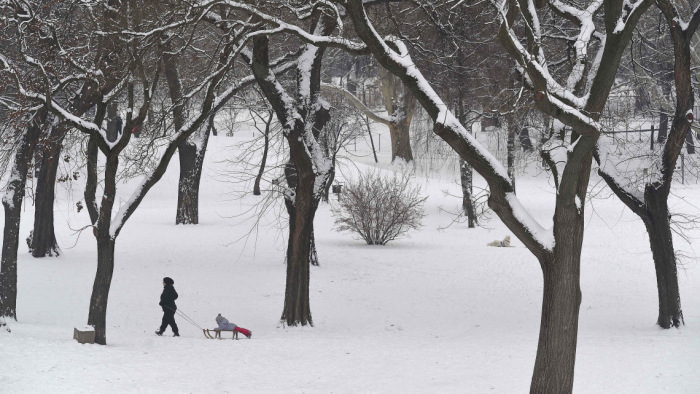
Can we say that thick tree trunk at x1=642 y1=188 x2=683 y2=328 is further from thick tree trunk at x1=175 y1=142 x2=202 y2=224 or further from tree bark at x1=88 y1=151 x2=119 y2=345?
thick tree trunk at x1=175 y1=142 x2=202 y2=224

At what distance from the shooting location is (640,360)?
38.2 feet

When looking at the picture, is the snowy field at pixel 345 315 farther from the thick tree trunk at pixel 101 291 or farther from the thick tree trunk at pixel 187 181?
the thick tree trunk at pixel 187 181

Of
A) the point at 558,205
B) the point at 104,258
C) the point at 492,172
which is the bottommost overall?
the point at 104,258

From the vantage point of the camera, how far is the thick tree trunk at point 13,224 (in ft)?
45.4

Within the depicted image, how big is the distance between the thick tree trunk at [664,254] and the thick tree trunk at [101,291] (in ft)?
27.7

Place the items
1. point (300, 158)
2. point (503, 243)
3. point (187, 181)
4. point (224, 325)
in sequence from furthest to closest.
Result: point (187, 181)
point (503, 243)
point (300, 158)
point (224, 325)

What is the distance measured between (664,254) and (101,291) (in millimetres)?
8899

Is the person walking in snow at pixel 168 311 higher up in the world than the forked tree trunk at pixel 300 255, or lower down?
lower down

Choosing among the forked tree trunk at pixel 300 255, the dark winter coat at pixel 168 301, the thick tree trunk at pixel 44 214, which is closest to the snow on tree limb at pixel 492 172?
the forked tree trunk at pixel 300 255

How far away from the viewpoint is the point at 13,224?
13.8 meters

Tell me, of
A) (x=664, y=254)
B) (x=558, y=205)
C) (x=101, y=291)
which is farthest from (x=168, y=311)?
(x=664, y=254)

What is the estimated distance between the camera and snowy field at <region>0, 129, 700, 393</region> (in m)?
10.6

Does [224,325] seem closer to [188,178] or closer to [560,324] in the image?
[560,324]

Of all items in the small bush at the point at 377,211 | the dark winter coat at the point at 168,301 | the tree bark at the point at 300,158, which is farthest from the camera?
the small bush at the point at 377,211
